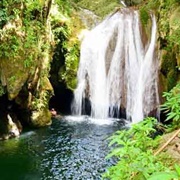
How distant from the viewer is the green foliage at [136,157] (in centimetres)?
233

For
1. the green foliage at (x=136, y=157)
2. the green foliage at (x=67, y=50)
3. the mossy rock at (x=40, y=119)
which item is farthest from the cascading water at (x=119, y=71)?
the green foliage at (x=136, y=157)

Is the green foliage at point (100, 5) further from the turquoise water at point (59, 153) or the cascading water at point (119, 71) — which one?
the turquoise water at point (59, 153)

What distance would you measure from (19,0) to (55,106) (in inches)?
255

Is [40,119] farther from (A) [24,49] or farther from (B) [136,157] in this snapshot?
(B) [136,157]

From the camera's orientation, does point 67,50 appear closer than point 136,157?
No

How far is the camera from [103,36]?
16266mm

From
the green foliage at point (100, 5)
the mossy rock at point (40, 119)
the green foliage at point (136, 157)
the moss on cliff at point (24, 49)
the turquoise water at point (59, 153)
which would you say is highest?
the green foliage at point (100, 5)

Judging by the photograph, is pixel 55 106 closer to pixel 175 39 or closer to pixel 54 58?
pixel 54 58

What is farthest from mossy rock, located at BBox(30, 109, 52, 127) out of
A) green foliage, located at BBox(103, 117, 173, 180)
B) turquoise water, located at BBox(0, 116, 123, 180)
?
green foliage, located at BBox(103, 117, 173, 180)

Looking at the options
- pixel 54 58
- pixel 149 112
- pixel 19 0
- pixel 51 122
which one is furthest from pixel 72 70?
pixel 19 0

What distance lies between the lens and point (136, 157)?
8.31 feet

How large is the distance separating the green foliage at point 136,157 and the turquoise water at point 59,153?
5.89 meters

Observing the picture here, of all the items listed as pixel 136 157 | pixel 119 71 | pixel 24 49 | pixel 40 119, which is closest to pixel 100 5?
pixel 119 71

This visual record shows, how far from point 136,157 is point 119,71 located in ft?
42.8
